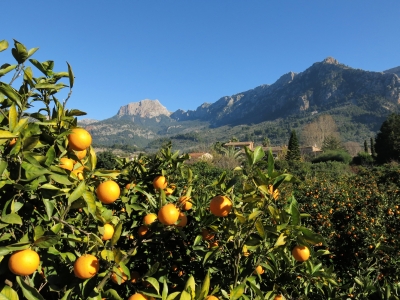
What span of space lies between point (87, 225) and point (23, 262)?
315mm

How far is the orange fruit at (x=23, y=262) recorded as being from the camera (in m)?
0.90

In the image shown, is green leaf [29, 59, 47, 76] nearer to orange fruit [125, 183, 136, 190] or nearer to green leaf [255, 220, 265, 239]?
orange fruit [125, 183, 136, 190]

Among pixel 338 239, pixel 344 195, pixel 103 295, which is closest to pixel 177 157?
pixel 103 295

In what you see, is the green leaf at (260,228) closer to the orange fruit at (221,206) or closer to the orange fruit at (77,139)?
the orange fruit at (221,206)

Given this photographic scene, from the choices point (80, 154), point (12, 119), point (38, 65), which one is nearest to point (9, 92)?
point (12, 119)

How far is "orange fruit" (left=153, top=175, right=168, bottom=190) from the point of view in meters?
1.66

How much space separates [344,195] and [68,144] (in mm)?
6022

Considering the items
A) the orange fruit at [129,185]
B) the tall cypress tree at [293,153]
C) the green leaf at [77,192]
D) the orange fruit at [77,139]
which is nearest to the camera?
the green leaf at [77,192]

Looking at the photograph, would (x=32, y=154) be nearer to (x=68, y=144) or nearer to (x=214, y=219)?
(x=68, y=144)

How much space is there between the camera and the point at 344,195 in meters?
5.93

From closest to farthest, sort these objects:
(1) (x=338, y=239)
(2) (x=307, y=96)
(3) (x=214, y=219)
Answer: (3) (x=214, y=219) → (1) (x=338, y=239) → (2) (x=307, y=96)

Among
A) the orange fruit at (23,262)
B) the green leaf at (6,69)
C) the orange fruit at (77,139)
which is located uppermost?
the green leaf at (6,69)

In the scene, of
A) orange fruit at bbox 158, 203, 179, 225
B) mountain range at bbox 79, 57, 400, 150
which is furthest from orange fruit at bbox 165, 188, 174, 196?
mountain range at bbox 79, 57, 400, 150

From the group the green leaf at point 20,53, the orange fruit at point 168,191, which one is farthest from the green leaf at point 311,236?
the green leaf at point 20,53
